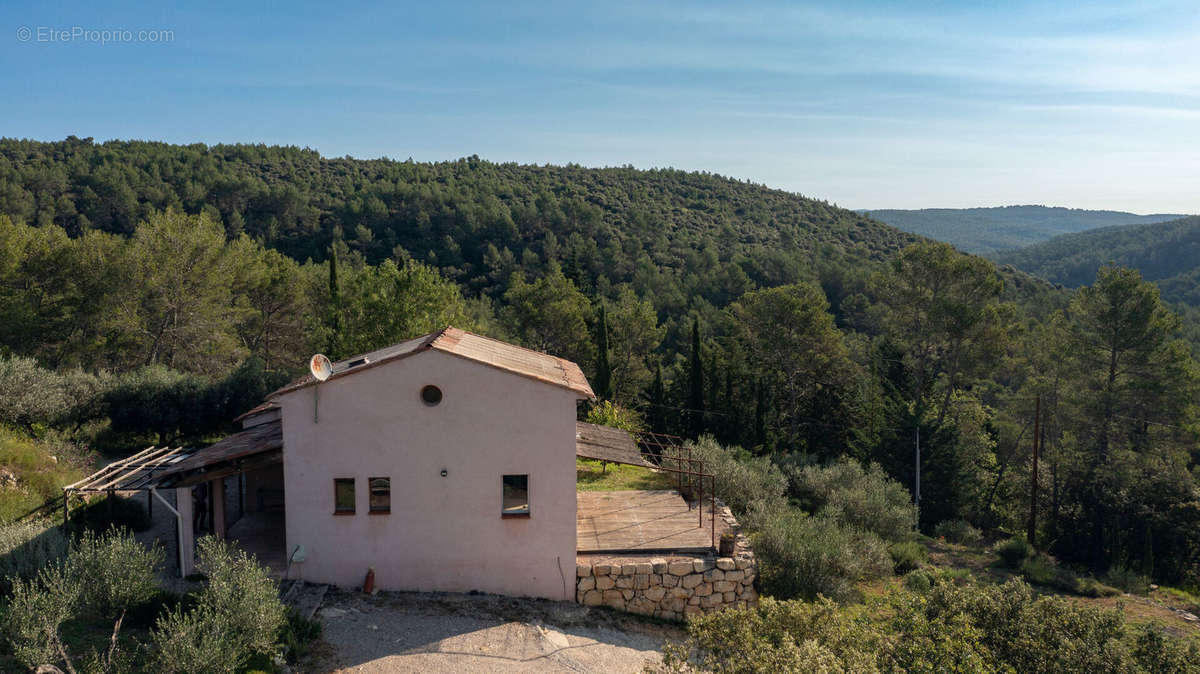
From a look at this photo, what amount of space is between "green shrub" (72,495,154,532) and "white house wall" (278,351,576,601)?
16.3 feet

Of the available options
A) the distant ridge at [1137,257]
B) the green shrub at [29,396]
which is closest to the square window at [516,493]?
the green shrub at [29,396]

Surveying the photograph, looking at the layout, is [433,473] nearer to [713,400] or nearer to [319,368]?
[319,368]

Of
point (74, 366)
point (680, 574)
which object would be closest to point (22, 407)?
point (74, 366)

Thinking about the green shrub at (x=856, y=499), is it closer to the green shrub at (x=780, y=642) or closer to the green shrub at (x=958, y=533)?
the green shrub at (x=958, y=533)

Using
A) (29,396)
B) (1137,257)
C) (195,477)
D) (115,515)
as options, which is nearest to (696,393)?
(115,515)

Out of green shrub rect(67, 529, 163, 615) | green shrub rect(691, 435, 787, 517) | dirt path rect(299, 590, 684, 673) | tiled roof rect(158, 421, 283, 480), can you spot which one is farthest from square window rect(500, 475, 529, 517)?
green shrub rect(691, 435, 787, 517)

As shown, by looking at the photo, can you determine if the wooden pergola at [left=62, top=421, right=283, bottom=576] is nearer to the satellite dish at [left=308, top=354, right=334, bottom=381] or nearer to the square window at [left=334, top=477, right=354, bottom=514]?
the square window at [left=334, top=477, right=354, bottom=514]

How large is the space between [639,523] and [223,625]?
28.2 feet

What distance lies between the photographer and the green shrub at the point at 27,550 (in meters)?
10.5

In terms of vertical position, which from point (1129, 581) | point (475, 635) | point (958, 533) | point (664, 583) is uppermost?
point (664, 583)

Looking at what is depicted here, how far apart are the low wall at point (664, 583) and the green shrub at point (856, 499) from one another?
580 cm

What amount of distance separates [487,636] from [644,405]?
2681 cm

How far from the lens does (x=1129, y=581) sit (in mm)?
21031

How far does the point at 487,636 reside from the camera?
449 inches
